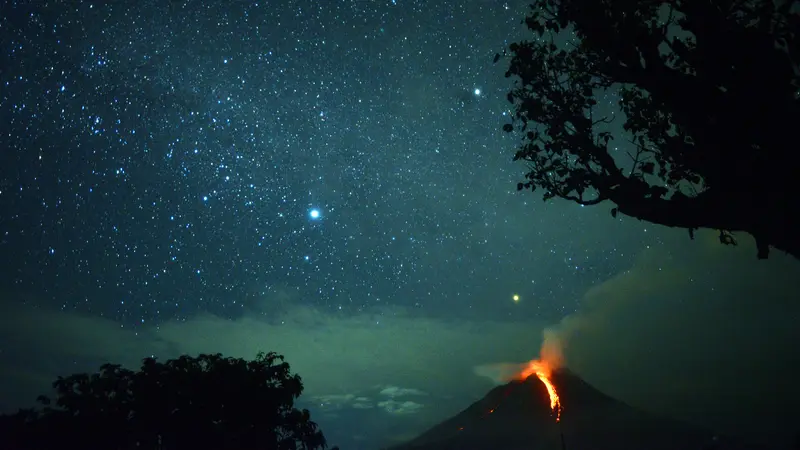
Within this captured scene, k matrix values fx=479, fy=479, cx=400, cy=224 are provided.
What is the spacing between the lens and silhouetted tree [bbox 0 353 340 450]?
103 ft

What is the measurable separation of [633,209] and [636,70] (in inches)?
95.7

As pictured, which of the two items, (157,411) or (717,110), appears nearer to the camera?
(717,110)

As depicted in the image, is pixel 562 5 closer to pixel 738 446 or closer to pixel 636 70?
pixel 636 70

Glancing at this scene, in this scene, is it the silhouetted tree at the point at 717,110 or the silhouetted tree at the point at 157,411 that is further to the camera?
the silhouetted tree at the point at 157,411

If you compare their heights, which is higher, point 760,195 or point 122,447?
point 760,195

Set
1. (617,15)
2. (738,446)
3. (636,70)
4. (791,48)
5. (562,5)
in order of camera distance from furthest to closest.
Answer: (738,446), (562,5), (617,15), (636,70), (791,48)

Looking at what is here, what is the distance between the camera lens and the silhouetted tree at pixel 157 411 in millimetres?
31406

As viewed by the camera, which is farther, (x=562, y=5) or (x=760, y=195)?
(x=562, y=5)

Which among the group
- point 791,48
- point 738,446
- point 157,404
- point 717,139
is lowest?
point 738,446

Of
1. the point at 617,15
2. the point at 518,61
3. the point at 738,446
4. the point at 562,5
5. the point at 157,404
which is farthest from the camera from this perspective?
the point at 738,446

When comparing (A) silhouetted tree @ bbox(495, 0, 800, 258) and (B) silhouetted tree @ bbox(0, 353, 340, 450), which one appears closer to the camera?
(A) silhouetted tree @ bbox(495, 0, 800, 258)

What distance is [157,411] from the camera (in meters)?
31.3

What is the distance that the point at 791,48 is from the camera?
6.77 meters

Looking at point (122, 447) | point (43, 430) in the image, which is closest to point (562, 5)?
point (122, 447)
